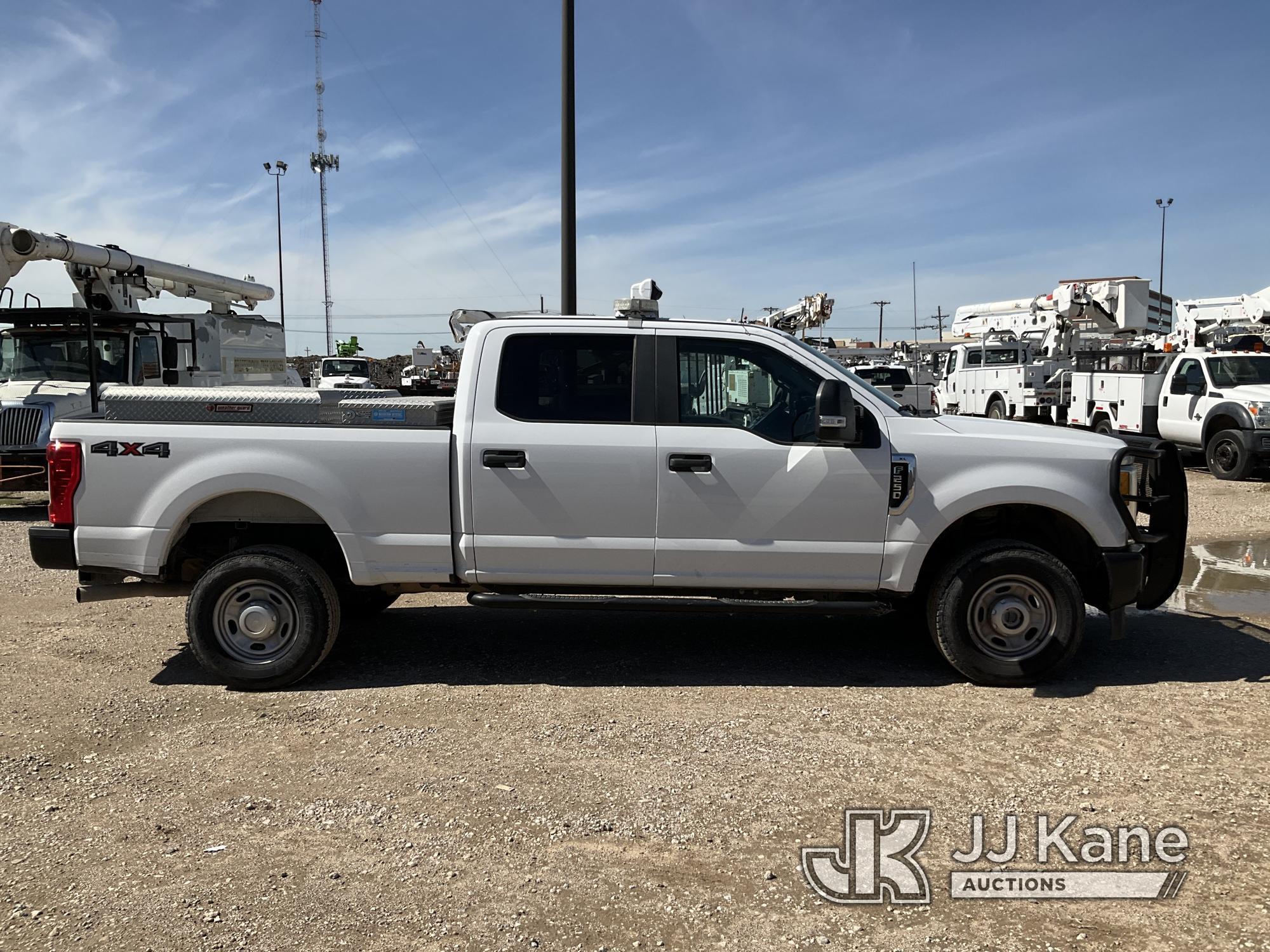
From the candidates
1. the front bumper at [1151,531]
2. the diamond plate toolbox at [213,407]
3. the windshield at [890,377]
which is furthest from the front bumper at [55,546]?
the windshield at [890,377]

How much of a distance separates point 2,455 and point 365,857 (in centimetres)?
1025

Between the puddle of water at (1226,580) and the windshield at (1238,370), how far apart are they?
6406 millimetres

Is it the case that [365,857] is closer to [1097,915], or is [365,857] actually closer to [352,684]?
[352,684]

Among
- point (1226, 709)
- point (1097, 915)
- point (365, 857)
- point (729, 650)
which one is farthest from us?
point (729, 650)

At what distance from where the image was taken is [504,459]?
5.23 meters

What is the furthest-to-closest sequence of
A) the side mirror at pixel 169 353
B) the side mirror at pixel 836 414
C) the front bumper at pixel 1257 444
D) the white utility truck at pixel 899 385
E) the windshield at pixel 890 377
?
the windshield at pixel 890 377 < the white utility truck at pixel 899 385 < the front bumper at pixel 1257 444 < the side mirror at pixel 169 353 < the side mirror at pixel 836 414

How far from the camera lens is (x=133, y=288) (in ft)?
51.4

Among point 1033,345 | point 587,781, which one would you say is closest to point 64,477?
point 587,781

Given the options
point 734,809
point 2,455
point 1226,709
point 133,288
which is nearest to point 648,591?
point 734,809

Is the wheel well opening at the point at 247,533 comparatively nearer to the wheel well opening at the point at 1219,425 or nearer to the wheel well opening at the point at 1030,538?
the wheel well opening at the point at 1030,538

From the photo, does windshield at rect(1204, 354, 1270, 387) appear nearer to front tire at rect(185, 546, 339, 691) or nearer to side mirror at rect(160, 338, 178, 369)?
front tire at rect(185, 546, 339, 691)

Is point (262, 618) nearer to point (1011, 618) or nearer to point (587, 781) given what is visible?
point (587, 781)

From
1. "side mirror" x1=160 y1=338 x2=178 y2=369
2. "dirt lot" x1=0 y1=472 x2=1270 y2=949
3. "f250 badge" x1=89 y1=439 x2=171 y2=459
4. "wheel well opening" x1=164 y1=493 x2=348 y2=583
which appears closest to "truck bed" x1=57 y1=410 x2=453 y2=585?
"f250 badge" x1=89 y1=439 x2=171 y2=459

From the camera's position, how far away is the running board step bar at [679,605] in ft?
17.3
